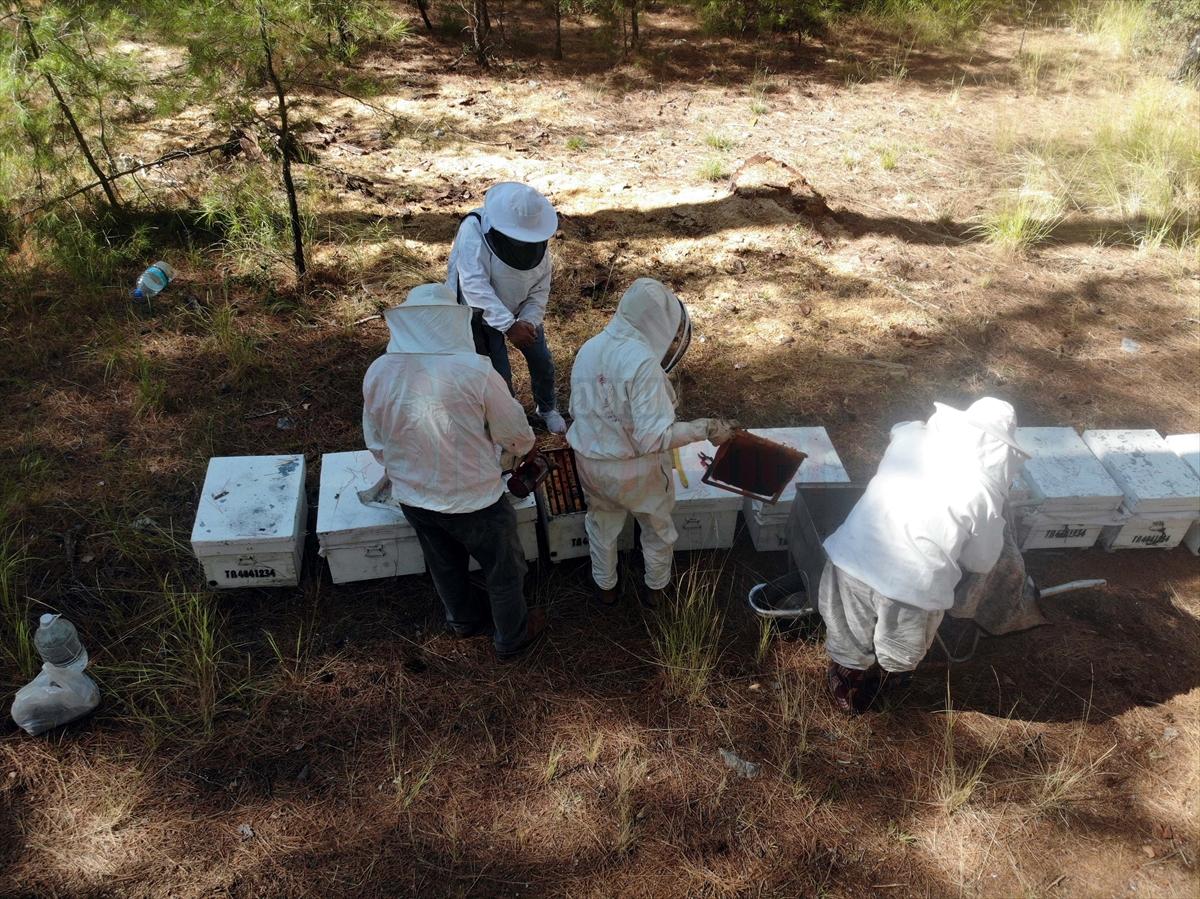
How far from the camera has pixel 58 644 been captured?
10.6 ft

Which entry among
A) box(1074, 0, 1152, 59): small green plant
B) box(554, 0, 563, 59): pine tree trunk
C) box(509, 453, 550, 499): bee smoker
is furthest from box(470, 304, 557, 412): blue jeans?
box(1074, 0, 1152, 59): small green plant

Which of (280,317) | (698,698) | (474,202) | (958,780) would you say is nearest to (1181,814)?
(958,780)

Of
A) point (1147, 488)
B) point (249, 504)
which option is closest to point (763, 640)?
point (1147, 488)

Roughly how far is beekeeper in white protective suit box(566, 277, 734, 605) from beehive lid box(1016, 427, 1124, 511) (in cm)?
187

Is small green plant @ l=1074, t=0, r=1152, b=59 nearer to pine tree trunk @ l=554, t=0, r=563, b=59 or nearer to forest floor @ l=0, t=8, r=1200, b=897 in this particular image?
forest floor @ l=0, t=8, r=1200, b=897

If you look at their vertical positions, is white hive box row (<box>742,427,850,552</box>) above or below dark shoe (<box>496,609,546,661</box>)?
above

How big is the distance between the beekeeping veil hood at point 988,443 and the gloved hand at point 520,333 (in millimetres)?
2203

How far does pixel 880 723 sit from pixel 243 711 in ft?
8.91

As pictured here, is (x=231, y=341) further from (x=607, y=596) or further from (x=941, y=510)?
(x=941, y=510)

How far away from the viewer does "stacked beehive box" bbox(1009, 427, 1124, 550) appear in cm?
408

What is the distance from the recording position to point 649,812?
10.4 feet

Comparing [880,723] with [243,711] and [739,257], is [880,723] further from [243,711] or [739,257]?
[739,257]

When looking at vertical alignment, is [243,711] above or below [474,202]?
below

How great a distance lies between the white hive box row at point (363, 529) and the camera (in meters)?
3.77
